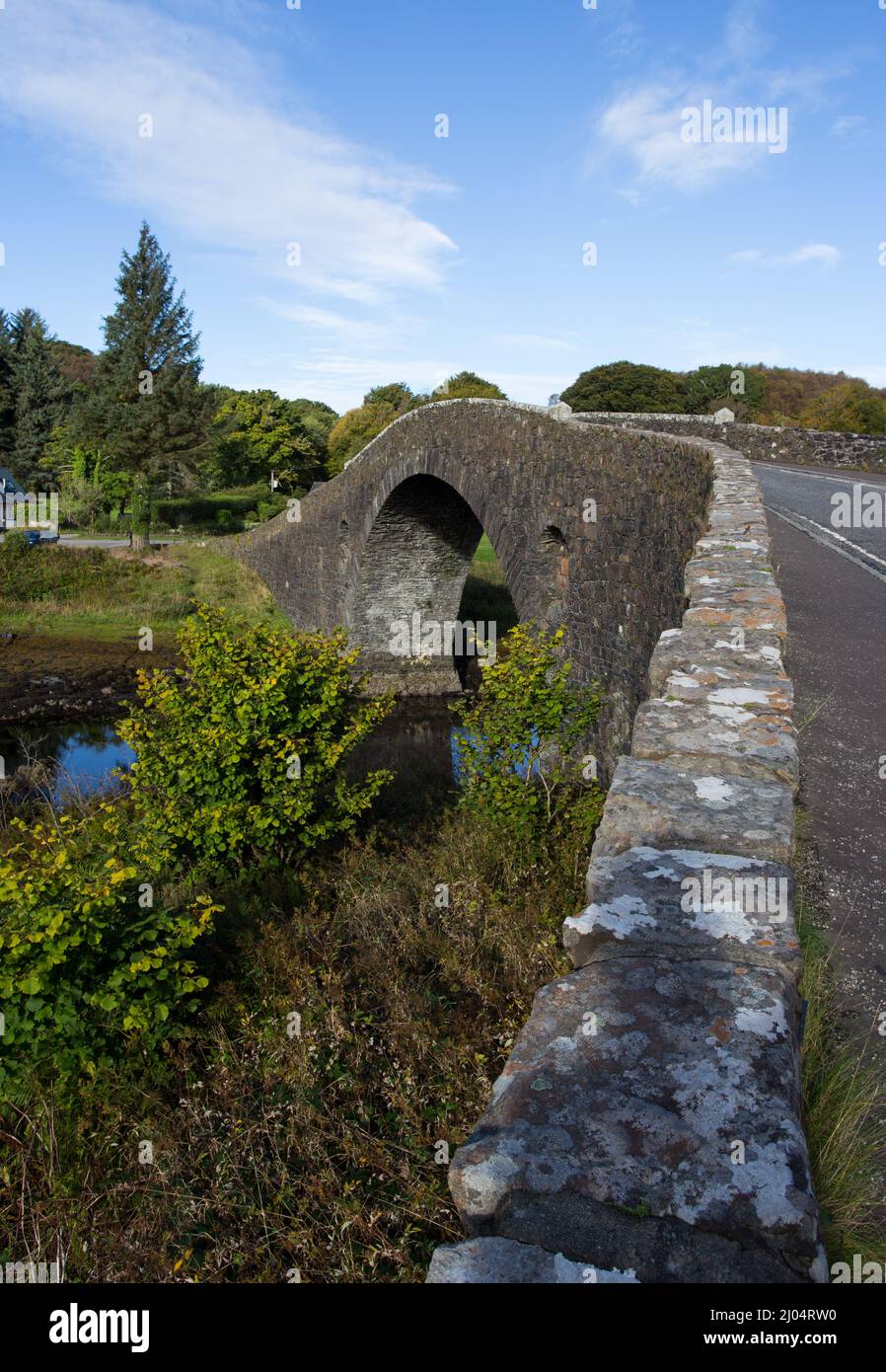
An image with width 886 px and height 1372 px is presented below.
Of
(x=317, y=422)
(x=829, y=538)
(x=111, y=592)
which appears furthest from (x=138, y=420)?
(x=317, y=422)

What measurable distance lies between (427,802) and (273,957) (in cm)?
606

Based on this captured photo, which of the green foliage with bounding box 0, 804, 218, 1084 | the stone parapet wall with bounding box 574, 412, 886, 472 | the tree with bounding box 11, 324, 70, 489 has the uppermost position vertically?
the tree with bounding box 11, 324, 70, 489

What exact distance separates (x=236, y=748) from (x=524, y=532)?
22.5ft

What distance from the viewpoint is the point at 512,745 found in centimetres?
741

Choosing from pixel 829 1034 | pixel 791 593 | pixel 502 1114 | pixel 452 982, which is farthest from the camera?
pixel 791 593

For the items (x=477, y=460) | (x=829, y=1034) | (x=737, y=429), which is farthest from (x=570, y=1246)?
(x=737, y=429)

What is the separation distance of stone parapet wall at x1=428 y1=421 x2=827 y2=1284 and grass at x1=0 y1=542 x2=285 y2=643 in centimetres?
2335

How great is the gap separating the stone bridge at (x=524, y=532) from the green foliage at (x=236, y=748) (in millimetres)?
3443

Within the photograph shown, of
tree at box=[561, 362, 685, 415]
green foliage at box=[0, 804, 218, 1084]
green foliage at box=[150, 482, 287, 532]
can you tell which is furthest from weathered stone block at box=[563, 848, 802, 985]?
tree at box=[561, 362, 685, 415]

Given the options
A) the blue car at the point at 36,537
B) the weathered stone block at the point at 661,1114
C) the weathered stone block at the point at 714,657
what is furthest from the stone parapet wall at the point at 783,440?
the weathered stone block at the point at 661,1114

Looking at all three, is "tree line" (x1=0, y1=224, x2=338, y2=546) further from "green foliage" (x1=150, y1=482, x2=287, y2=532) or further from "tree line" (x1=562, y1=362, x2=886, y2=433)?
"tree line" (x1=562, y1=362, x2=886, y2=433)

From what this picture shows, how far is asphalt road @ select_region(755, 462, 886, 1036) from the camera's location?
319cm

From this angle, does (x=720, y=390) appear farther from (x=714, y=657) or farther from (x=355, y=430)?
(x=714, y=657)
